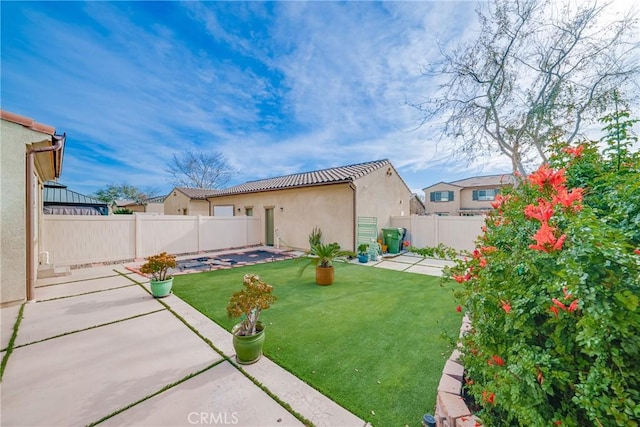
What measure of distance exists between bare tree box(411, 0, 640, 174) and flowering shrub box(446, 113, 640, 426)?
32.1 ft

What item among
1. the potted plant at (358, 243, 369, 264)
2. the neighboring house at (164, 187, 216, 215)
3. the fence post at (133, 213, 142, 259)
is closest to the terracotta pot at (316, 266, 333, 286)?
the potted plant at (358, 243, 369, 264)

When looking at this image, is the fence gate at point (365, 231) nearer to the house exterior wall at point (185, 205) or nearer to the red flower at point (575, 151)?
the red flower at point (575, 151)

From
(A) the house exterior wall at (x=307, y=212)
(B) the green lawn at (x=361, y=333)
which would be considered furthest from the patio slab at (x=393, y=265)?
(A) the house exterior wall at (x=307, y=212)

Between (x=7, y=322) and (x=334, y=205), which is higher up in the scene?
(x=334, y=205)

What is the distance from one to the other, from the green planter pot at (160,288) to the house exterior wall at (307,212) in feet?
22.3

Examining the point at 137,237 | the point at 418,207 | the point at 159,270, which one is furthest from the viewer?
the point at 418,207

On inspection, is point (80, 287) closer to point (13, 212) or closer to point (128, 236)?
point (13, 212)

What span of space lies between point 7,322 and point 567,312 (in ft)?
24.1

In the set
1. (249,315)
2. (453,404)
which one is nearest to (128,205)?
(249,315)

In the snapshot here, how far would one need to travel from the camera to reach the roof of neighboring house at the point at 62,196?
1316 centimetres

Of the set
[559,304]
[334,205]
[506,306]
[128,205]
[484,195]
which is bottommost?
[506,306]

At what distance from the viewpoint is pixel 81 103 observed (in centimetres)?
1130

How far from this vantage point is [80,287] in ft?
19.7
